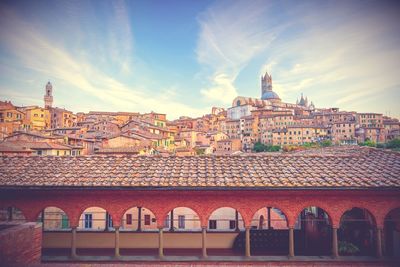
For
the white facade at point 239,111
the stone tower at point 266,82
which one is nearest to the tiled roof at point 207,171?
the white facade at point 239,111

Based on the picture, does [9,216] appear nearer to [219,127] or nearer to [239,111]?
[219,127]

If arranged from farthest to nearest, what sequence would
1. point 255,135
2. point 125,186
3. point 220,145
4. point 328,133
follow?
point 255,135
point 328,133
point 220,145
point 125,186

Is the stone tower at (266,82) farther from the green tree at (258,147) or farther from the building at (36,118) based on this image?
the building at (36,118)

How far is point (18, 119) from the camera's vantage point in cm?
6272

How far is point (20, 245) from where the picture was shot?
22.2ft

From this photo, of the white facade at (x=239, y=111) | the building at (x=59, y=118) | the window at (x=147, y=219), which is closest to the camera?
the window at (x=147, y=219)

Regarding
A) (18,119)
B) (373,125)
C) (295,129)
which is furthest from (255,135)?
(18,119)

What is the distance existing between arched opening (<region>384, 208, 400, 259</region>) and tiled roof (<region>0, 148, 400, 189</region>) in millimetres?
2016

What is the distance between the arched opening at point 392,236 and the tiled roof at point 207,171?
79.4 inches

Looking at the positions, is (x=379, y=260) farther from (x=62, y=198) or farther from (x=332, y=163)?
(x=62, y=198)

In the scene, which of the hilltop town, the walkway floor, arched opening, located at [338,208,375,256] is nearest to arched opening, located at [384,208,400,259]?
arched opening, located at [338,208,375,256]

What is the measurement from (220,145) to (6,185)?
231ft

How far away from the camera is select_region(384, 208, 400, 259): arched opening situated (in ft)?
34.1

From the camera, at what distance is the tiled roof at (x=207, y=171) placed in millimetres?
9266
